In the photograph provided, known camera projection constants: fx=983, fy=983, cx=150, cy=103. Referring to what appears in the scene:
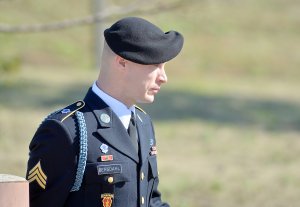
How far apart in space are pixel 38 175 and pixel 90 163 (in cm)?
19

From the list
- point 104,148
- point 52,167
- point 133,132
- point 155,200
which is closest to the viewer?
point 52,167

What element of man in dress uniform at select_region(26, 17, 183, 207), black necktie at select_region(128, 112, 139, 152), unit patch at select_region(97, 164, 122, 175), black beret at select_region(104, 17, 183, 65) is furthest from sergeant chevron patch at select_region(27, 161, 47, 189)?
black beret at select_region(104, 17, 183, 65)

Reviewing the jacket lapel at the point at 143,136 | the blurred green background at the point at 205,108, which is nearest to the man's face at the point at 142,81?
the jacket lapel at the point at 143,136

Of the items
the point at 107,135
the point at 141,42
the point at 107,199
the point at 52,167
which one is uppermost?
the point at 141,42

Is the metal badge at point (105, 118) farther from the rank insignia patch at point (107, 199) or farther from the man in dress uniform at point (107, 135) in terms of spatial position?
the rank insignia patch at point (107, 199)

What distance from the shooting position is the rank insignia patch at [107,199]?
3.49 meters

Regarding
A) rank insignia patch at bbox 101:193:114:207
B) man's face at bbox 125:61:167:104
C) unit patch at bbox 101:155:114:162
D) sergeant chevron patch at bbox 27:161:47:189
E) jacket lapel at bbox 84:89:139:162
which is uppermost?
man's face at bbox 125:61:167:104

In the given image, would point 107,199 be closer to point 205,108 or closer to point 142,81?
point 142,81

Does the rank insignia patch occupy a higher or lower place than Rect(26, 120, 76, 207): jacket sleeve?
lower

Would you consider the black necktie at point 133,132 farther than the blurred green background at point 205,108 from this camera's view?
No

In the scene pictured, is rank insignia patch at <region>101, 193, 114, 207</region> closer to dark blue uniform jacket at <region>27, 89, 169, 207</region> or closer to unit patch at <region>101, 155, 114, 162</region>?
dark blue uniform jacket at <region>27, 89, 169, 207</region>

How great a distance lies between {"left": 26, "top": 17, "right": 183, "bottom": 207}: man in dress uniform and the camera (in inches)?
135

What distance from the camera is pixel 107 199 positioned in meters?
3.50

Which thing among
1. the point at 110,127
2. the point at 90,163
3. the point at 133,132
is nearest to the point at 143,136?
the point at 133,132
